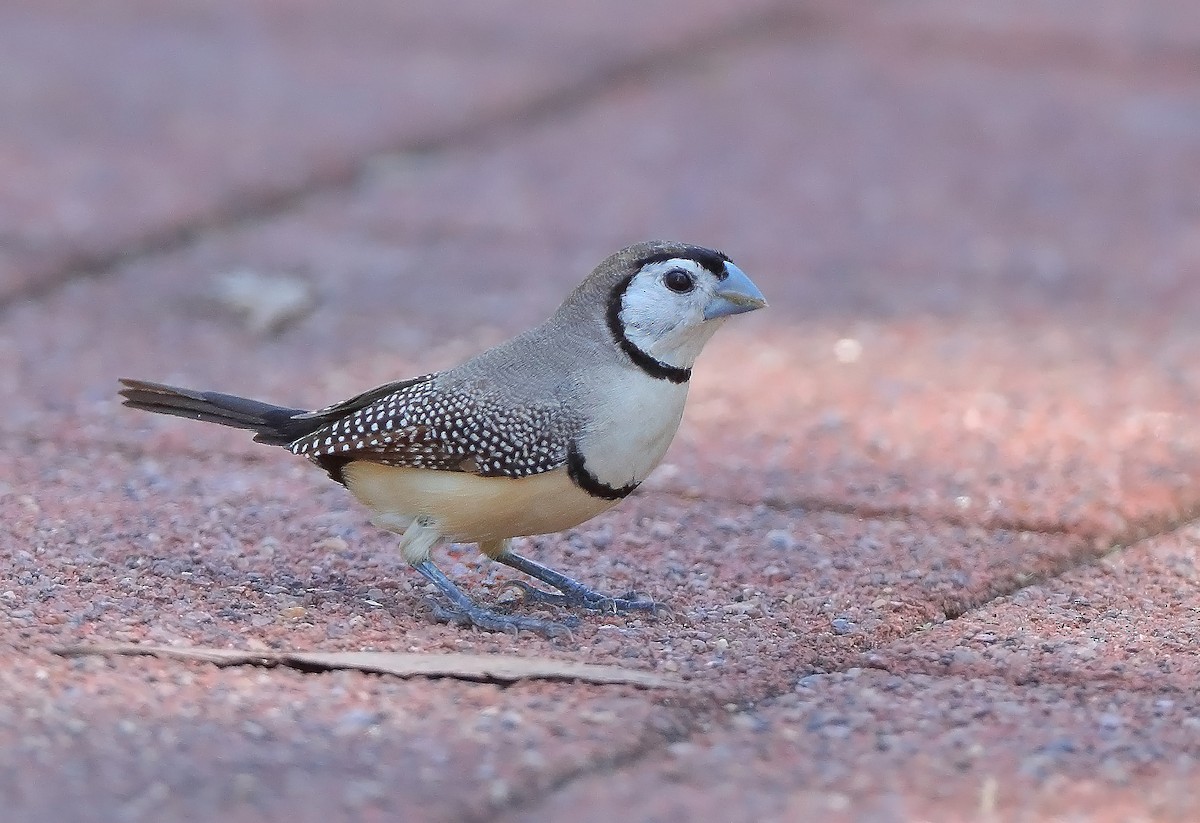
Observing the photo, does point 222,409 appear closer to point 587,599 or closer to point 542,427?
point 542,427

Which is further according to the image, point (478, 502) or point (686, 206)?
point (686, 206)

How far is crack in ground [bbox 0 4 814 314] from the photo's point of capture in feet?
21.2

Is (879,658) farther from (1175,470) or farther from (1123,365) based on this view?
(1123,365)

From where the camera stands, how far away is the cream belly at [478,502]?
12.3 ft

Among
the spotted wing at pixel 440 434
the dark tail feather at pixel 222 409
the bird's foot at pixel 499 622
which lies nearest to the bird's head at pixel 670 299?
the spotted wing at pixel 440 434

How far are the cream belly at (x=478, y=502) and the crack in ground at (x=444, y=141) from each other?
8.39ft

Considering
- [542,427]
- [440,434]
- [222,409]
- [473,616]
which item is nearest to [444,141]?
[222,409]

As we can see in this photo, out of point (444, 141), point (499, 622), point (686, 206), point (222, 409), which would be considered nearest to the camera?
point (499, 622)

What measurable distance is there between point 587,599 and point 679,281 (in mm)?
Result: 712

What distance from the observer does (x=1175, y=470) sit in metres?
4.87

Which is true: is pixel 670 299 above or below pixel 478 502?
above

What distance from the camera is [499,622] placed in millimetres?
3762

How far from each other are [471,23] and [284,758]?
767 centimetres

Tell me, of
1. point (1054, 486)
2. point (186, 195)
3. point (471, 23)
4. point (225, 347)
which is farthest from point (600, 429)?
point (471, 23)
